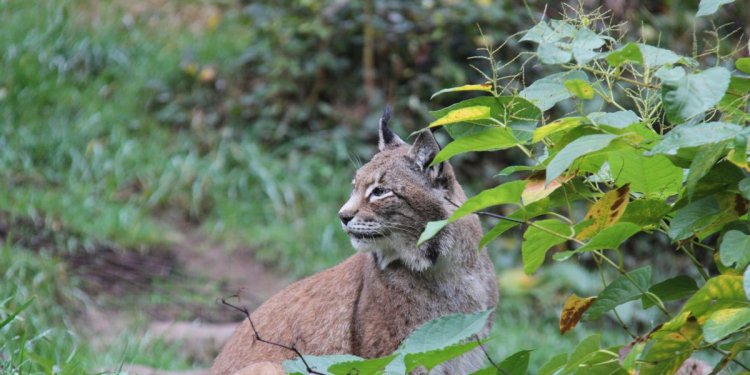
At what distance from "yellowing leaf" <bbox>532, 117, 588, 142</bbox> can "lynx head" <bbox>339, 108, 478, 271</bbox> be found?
2013mm

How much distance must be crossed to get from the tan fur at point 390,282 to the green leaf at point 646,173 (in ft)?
6.24

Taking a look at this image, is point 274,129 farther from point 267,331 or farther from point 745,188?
point 745,188

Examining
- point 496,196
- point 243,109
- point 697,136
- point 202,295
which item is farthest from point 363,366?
point 243,109

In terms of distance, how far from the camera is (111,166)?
896cm

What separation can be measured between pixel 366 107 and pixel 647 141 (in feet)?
24.3

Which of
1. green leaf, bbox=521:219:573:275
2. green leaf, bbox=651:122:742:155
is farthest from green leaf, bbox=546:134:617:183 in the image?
green leaf, bbox=521:219:573:275

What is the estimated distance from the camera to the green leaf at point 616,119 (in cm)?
242

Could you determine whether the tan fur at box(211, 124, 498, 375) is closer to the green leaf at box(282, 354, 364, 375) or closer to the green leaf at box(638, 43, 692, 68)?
the green leaf at box(282, 354, 364, 375)

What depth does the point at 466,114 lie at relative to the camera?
97.9 inches

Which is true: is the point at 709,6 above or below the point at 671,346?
above

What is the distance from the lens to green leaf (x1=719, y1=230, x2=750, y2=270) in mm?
2229

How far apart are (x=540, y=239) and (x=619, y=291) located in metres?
0.24

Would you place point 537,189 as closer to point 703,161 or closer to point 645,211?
point 645,211

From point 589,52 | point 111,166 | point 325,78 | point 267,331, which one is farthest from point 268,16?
point 589,52
